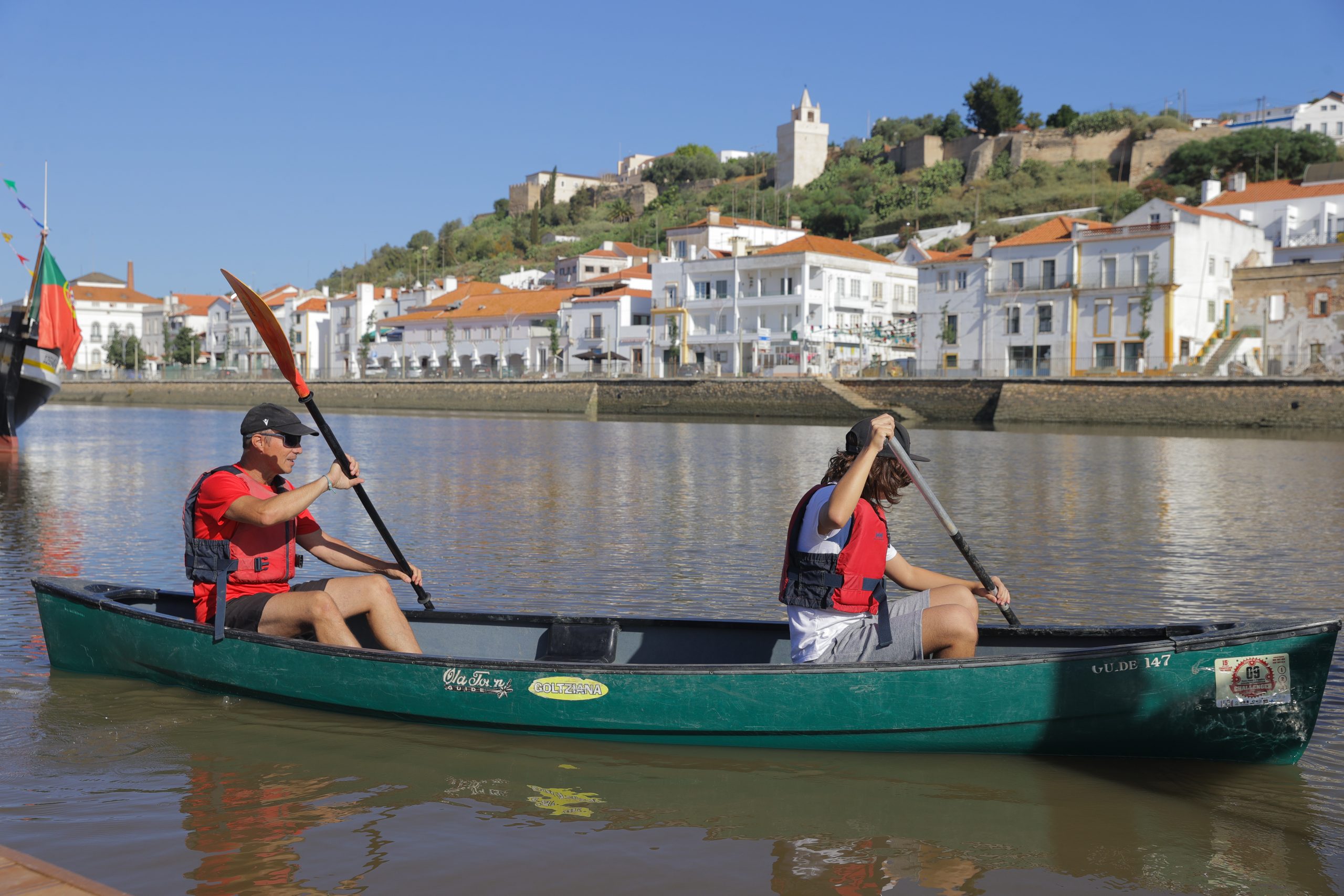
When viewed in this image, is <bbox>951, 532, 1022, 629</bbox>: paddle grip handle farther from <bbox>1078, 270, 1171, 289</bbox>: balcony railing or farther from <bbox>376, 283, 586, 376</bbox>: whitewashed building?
<bbox>376, 283, 586, 376</bbox>: whitewashed building

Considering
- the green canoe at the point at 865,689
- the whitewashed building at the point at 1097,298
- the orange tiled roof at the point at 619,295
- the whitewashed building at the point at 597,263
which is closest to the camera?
the green canoe at the point at 865,689

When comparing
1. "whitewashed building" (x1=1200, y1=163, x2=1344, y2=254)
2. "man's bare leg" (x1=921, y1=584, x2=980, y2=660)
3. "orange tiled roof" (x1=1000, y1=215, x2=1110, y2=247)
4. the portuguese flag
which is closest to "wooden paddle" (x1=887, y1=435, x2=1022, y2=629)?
"man's bare leg" (x1=921, y1=584, x2=980, y2=660)

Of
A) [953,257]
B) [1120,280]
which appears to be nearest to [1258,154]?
[953,257]

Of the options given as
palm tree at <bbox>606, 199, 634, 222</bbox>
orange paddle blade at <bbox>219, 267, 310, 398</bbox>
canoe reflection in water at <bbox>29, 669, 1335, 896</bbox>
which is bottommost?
canoe reflection in water at <bbox>29, 669, 1335, 896</bbox>

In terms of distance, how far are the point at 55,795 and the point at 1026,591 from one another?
842cm

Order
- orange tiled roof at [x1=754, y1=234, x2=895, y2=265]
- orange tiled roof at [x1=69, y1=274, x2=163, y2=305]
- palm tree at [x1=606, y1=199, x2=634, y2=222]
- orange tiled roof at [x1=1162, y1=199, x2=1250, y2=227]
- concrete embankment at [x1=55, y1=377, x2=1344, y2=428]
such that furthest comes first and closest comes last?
palm tree at [x1=606, y1=199, x2=634, y2=222] → orange tiled roof at [x1=69, y1=274, x2=163, y2=305] → orange tiled roof at [x1=754, y1=234, x2=895, y2=265] → orange tiled roof at [x1=1162, y1=199, x2=1250, y2=227] → concrete embankment at [x1=55, y1=377, x2=1344, y2=428]

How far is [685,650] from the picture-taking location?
23.7ft

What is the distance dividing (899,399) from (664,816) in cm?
4729

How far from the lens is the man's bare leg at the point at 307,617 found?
263 inches

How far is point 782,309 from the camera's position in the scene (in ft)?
220

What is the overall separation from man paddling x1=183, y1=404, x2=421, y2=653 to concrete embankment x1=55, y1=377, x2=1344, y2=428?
1642 inches

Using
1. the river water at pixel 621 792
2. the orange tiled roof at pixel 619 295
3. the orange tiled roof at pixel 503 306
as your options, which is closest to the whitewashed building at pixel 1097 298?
the orange tiled roof at pixel 619 295

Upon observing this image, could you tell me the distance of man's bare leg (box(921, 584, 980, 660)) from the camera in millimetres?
6176

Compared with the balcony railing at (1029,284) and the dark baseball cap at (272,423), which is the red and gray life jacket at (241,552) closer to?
the dark baseball cap at (272,423)
